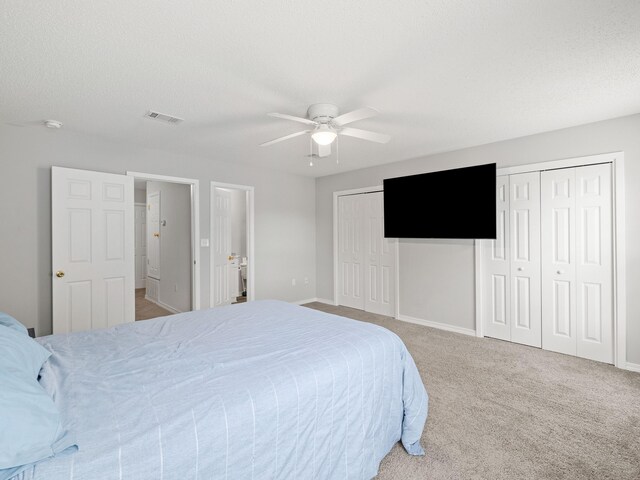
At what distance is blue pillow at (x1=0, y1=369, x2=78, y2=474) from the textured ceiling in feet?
5.66

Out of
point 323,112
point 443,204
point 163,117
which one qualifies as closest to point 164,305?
point 163,117

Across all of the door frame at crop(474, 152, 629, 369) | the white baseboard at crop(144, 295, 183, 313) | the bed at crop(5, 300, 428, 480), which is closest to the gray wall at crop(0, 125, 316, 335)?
the white baseboard at crop(144, 295, 183, 313)

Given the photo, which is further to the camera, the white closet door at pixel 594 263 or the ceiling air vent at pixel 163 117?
the white closet door at pixel 594 263

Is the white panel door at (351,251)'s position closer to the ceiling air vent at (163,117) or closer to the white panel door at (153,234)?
the ceiling air vent at (163,117)

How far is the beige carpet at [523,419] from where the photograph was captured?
1.79 meters

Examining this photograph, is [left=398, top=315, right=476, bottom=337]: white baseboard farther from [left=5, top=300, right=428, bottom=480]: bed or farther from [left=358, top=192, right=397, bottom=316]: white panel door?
[left=5, top=300, right=428, bottom=480]: bed

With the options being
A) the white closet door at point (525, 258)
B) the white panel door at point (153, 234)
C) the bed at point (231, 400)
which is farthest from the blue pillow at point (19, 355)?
the white panel door at point (153, 234)

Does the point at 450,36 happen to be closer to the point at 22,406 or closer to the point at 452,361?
the point at 22,406

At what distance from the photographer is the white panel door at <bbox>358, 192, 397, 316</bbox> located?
16.3 ft

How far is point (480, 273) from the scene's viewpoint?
13.1 ft

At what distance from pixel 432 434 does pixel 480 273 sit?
8.14 ft

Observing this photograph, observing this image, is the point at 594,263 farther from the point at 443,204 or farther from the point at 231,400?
the point at 231,400

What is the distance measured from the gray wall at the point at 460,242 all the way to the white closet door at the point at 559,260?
33 cm

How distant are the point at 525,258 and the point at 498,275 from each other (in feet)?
1.21
